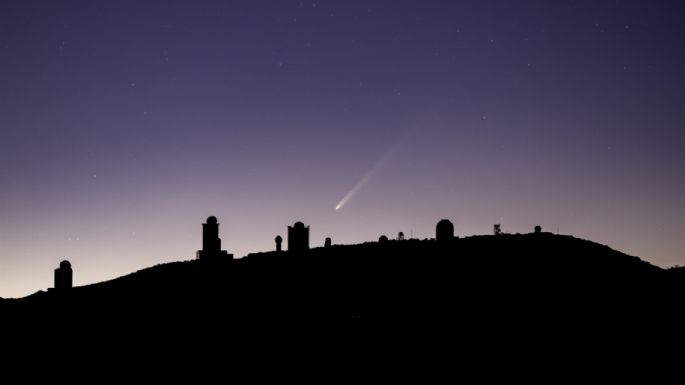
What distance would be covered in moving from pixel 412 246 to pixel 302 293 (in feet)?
15.9

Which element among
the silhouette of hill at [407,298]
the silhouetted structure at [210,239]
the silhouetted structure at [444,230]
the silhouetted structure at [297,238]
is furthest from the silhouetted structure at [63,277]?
the silhouetted structure at [444,230]

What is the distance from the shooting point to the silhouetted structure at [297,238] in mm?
21766

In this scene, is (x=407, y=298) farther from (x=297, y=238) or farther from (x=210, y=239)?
(x=210, y=239)

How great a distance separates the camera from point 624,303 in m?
15.2

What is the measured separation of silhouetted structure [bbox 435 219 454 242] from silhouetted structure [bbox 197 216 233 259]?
27.7 feet

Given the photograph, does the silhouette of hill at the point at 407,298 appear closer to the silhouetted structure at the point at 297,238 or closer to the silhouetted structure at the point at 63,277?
the silhouetted structure at the point at 297,238

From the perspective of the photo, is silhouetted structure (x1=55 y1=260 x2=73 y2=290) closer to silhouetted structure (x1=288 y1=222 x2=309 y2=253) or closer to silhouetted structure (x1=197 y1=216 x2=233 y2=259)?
silhouetted structure (x1=197 y1=216 x2=233 y2=259)

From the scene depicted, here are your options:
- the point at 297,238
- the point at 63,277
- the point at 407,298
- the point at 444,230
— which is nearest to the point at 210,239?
the point at 297,238

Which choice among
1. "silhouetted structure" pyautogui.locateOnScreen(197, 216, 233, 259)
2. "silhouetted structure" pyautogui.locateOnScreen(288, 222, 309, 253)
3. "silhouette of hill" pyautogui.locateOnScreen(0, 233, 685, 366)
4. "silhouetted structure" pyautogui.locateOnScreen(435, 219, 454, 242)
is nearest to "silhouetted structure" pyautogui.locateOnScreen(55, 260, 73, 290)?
"silhouette of hill" pyautogui.locateOnScreen(0, 233, 685, 366)

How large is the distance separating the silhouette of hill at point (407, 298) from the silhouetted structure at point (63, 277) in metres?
1.92

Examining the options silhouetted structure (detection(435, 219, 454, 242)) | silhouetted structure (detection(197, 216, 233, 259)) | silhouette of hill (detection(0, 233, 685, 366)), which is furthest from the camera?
silhouetted structure (detection(197, 216, 233, 259))

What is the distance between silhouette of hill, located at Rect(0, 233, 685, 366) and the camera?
14.4m

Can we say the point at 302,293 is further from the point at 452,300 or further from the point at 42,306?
the point at 42,306

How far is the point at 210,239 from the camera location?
68.3 feet
